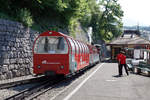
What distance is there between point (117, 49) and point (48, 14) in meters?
23.8

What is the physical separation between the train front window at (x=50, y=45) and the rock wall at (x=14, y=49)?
1.71m

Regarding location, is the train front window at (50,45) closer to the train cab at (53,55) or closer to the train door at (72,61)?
the train cab at (53,55)

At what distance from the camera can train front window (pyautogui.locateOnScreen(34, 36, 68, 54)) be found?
13.7m

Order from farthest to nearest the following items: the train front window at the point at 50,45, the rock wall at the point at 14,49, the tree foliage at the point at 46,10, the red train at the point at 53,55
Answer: the tree foliage at the point at 46,10, the rock wall at the point at 14,49, the train front window at the point at 50,45, the red train at the point at 53,55

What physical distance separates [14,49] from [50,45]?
2.44 metres

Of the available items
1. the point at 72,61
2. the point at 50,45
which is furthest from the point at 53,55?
the point at 72,61

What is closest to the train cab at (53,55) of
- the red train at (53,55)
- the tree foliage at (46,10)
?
the red train at (53,55)

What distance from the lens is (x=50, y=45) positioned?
14.0 metres

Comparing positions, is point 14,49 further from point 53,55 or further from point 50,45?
point 53,55

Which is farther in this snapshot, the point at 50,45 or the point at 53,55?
the point at 50,45

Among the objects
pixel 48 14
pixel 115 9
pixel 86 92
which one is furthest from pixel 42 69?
pixel 115 9

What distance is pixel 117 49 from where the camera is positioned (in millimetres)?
45781

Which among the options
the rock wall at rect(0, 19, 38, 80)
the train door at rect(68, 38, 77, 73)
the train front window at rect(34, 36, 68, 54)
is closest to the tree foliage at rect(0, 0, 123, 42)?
the rock wall at rect(0, 19, 38, 80)

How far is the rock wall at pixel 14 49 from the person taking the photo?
45.5 feet
